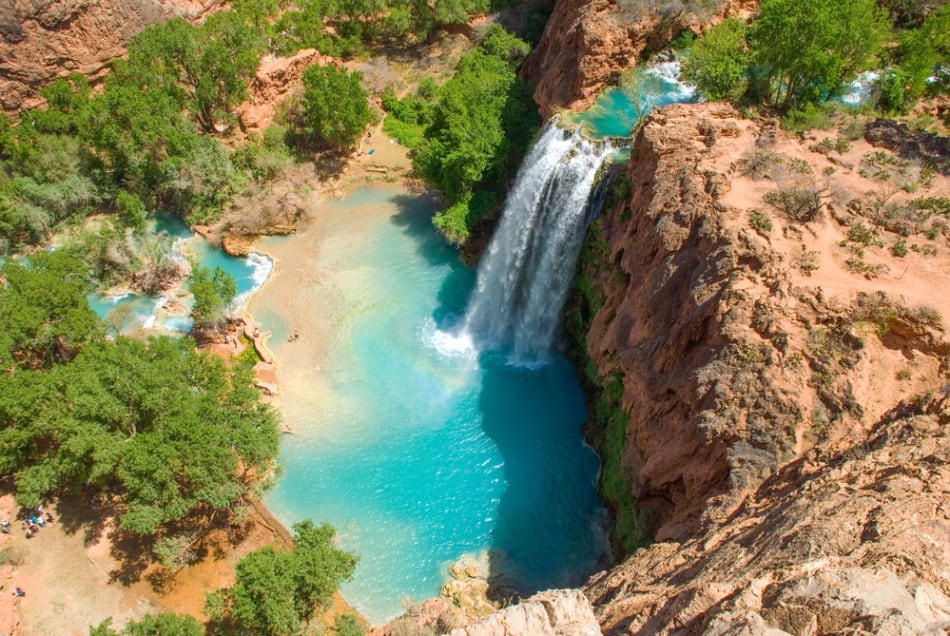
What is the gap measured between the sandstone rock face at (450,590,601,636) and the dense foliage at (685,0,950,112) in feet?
70.3

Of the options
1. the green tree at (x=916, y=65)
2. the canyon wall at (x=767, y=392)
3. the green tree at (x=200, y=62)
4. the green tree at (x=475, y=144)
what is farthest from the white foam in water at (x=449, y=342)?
the green tree at (x=200, y=62)

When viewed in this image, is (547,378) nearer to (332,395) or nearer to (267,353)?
(332,395)

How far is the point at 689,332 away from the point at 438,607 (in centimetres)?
1195

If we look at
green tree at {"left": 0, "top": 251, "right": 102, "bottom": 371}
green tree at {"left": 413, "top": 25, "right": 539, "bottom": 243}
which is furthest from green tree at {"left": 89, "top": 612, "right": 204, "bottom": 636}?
green tree at {"left": 413, "top": 25, "right": 539, "bottom": 243}

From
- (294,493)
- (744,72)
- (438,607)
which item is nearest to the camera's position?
(438,607)

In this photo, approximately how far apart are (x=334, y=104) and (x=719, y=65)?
22988 millimetres

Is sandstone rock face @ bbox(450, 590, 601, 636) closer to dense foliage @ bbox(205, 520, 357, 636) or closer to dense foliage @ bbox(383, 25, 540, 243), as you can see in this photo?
dense foliage @ bbox(205, 520, 357, 636)

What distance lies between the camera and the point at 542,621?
10.6 m

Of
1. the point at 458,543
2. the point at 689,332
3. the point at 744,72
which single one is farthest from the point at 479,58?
the point at 458,543

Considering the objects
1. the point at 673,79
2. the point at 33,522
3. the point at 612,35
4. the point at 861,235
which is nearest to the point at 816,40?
the point at 861,235

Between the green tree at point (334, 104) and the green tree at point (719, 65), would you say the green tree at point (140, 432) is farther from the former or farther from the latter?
the green tree at point (719, 65)

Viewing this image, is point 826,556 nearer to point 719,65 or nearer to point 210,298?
point 719,65

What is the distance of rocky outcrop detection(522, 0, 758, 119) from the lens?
97.8 ft

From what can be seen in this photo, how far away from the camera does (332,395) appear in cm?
2611
